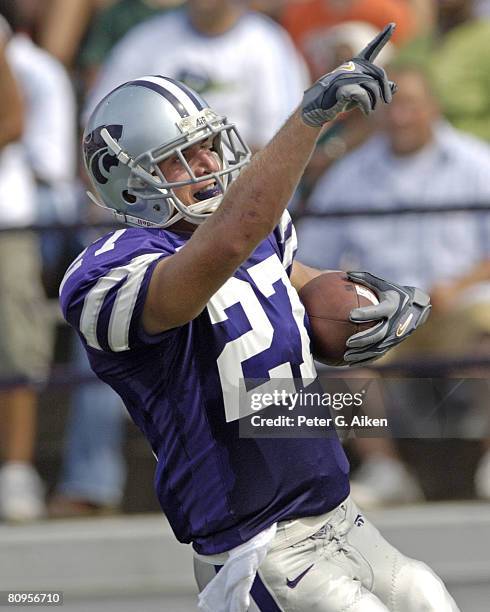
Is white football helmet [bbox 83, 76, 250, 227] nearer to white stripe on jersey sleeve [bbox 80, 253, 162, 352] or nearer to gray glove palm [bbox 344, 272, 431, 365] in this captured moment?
white stripe on jersey sleeve [bbox 80, 253, 162, 352]

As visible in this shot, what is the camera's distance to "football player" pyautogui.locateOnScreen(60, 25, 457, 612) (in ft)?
8.79

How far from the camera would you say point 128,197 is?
296cm

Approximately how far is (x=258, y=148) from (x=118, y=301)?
2948 millimetres

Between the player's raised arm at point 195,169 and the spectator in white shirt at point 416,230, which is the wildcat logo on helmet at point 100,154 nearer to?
the player's raised arm at point 195,169

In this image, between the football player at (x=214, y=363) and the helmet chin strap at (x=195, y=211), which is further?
the helmet chin strap at (x=195, y=211)

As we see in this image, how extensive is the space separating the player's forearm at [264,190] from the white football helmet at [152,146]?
37 centimetres

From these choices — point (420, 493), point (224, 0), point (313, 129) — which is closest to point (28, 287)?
point (224, 0)

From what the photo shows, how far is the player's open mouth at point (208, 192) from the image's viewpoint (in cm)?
287

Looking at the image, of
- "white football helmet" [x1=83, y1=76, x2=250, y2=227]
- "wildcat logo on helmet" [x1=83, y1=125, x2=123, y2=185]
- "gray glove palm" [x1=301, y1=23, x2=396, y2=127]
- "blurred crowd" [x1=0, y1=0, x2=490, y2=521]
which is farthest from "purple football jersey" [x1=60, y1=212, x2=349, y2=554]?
"blurred crowd" [x1=0, y1=0, x2=490, y2=521]

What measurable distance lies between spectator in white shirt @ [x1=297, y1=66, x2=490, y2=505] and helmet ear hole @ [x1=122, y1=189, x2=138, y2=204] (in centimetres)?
235

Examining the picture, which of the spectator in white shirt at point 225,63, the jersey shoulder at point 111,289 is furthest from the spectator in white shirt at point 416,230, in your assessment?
the jersey shoulder at point 111,289

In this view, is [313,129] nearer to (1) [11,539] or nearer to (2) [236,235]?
(2) [236,235]

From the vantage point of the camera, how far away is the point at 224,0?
18.2 feet

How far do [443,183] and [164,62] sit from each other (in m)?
1.35
